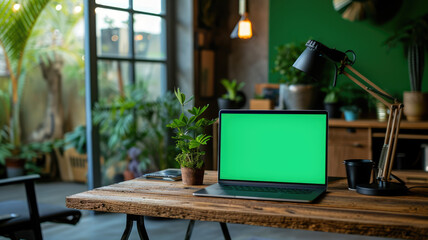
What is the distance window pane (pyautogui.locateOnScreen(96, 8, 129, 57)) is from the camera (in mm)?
4141

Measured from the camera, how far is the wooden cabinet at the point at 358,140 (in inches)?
155

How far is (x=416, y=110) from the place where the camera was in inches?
155

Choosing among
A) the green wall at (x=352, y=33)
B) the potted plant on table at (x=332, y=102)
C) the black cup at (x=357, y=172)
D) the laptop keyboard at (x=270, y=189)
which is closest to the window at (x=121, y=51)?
the green wall at (x=352, y=33)

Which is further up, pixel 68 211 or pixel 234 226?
pixel 68 211

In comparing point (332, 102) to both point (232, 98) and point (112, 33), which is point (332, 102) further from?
point (112, 33)

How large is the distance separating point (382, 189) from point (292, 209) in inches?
15.8

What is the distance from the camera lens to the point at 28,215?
2533 millimetres

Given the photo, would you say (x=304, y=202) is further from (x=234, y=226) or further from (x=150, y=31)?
(x=150, y=31)

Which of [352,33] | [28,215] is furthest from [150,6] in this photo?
[28,215]

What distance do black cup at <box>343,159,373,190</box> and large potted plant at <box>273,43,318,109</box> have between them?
8.10 ft

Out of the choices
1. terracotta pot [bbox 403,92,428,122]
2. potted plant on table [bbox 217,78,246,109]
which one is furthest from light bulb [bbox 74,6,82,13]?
terracotta pot [bbox 403,92,428,122]

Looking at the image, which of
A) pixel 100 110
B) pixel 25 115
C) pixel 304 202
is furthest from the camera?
pixel 25 115

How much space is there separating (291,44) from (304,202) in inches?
118

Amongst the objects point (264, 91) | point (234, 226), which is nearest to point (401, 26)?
point (264, 91)
